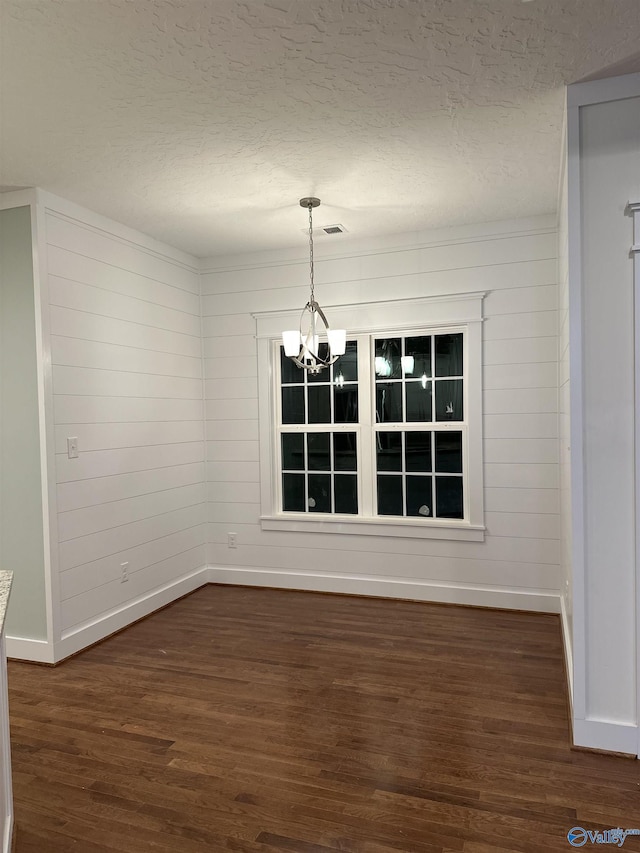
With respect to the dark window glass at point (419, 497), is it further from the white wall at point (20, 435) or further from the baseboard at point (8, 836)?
the baseboard at point (8, 836)

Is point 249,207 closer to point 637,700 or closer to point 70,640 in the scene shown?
point 70,640

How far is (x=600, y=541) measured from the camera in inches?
102

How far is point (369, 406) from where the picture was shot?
4.88 m

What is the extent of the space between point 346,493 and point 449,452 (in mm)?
905

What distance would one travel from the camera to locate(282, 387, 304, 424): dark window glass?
16.9 ft

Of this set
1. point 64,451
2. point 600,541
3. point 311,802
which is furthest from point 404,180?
point 311,802

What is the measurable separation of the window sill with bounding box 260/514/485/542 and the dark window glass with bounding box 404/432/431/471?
43cm

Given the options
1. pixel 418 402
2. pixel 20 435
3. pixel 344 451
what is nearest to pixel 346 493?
pixel 344 451

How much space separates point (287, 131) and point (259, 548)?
11.0 feet

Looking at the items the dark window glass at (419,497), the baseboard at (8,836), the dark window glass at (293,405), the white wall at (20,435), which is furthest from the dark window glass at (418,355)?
the baseboard at (8,836)

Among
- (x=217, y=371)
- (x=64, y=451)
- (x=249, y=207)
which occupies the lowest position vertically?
(x=64, y=451)

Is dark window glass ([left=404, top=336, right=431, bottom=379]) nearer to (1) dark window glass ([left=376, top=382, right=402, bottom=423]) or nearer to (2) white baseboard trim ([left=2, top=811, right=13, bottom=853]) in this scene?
(1) dark window glass ([left=376, top=382, right=402, bottom=423])

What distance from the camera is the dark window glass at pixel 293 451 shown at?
5.16 metres

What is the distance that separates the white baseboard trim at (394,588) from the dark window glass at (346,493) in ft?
1.76
